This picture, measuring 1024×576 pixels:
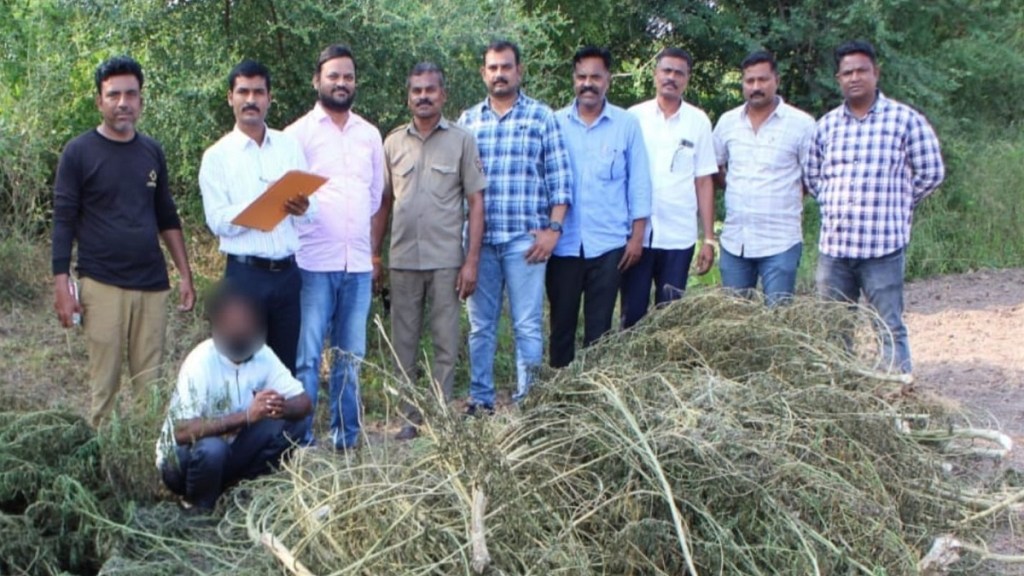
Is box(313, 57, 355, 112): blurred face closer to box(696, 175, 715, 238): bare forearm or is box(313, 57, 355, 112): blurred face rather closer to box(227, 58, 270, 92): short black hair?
box(227, 58, 270, 92): short black hair

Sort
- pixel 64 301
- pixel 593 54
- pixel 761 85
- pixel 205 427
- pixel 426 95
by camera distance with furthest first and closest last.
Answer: pixel 761 85 < pixel 593 54 < pixel 426 95 < pixel 64 301 < pixel 205 427

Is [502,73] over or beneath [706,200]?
over

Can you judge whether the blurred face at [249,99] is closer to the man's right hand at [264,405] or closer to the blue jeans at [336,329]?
the blue jeans at [336,329]

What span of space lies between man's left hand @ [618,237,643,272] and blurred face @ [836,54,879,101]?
1.38 metres

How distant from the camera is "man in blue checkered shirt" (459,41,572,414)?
6.11m

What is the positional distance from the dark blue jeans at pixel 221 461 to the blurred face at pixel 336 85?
166cm

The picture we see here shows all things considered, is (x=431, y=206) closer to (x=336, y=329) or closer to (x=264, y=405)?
(x=336, y=329)

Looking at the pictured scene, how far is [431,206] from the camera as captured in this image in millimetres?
5980

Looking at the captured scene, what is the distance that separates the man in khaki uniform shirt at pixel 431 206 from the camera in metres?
5.97

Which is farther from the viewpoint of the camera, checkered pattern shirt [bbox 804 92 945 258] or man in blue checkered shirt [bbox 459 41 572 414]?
checkered pattern shirt [bbox 804 92 945 258]

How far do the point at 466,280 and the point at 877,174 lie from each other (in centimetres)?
225

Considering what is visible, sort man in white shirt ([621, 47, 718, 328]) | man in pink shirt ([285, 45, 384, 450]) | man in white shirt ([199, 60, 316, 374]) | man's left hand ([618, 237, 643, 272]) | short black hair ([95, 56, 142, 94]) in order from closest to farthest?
short black hair ([95, 56, 142, 94]) < man in white shirt ([199, 60, 316, 374]) < man in pink shirt ([285, 45, 384, 450]) < man's left hand ([618, 237, 643, 272]) < man in white shirt ([621, 47, 718, 328])

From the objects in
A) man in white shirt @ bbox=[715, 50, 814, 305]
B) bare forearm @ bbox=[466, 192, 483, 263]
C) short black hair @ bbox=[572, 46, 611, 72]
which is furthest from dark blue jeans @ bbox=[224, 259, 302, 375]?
man in white shirt @ bbox=[715, 50, 814, 305]

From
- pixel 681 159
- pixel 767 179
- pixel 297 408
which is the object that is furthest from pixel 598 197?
pixel 297 408
